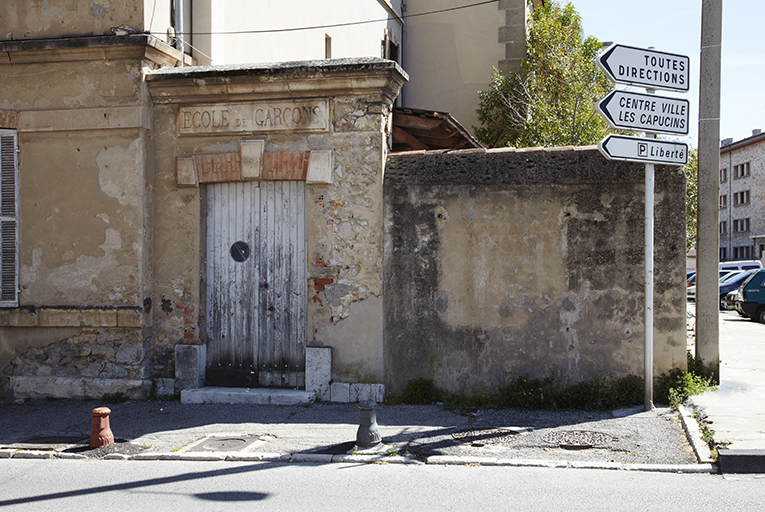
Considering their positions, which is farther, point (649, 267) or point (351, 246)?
point (351, 246)

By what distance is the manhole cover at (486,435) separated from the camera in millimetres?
5832

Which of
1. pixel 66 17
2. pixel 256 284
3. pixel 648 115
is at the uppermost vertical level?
pixel 66 17

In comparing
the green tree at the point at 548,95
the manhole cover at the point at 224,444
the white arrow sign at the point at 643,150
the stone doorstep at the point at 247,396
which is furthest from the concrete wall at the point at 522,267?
the green tree at the point at 548,95

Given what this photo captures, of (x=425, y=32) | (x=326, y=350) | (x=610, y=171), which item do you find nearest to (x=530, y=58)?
(x=425, y=32)

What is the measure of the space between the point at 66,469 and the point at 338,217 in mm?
3774

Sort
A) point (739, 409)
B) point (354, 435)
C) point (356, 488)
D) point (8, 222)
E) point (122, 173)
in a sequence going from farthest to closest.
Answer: point (8, 222), point (122, 173), point (739, 409), point (354, 435), point (356, 488)

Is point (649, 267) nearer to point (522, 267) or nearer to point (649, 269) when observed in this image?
point (649, 269)

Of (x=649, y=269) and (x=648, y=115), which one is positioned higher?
(x=648, y=115)

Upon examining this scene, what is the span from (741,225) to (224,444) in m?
53.6

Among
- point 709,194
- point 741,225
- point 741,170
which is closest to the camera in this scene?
point 709,194

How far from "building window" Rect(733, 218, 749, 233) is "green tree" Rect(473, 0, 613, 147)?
132ft

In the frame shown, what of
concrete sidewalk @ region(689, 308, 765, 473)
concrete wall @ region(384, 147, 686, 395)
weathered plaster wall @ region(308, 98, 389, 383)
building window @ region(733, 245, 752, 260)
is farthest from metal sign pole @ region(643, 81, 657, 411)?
building window @ region(733, 245, 752, 260)

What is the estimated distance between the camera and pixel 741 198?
50031mm

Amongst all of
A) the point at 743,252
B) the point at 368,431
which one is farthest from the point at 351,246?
the point at 743,252
